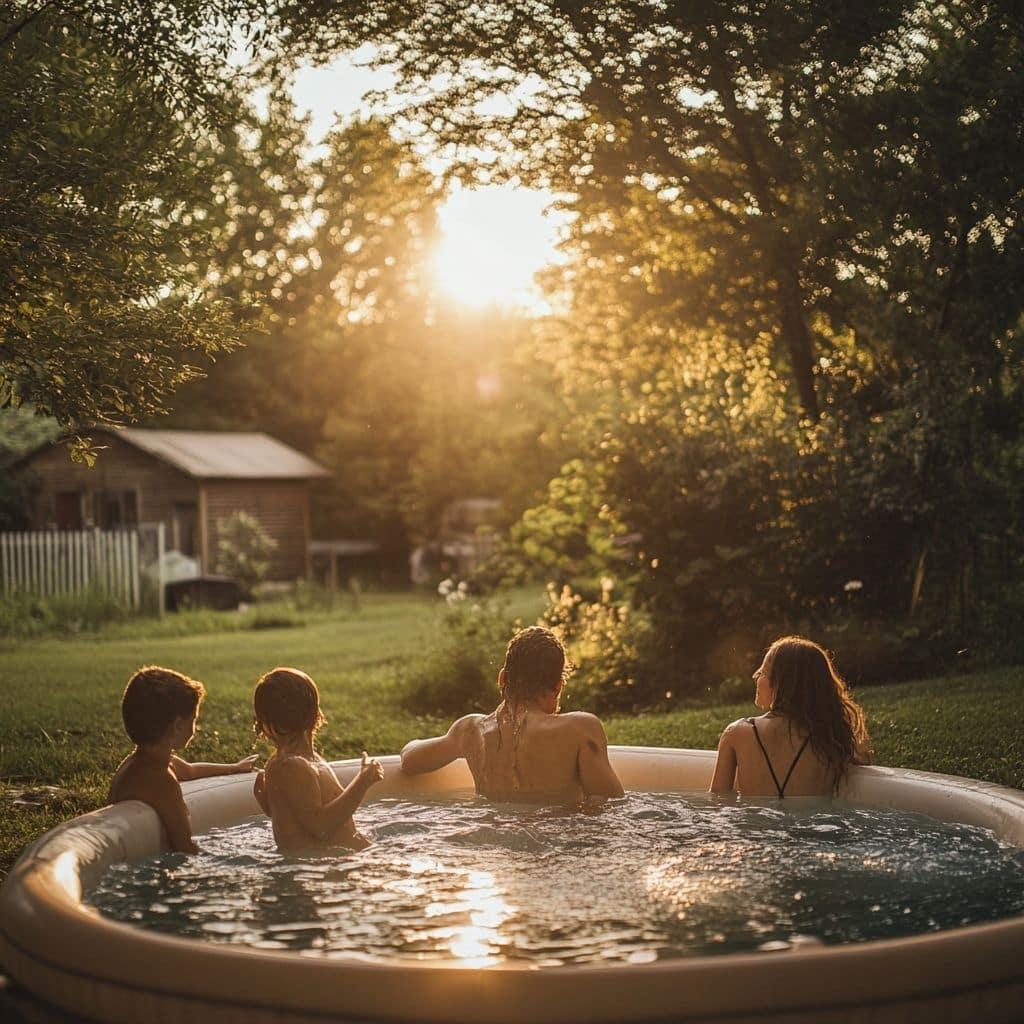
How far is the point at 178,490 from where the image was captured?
3034cm

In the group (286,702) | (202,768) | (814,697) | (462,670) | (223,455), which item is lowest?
(462,670)

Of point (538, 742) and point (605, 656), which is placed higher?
A: point (538, 742)

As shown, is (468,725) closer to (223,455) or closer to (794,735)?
(794,735)

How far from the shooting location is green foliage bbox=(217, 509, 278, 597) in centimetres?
2781

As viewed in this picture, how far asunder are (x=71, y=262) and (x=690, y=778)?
477cm

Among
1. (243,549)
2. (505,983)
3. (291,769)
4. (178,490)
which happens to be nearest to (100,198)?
(291,769)

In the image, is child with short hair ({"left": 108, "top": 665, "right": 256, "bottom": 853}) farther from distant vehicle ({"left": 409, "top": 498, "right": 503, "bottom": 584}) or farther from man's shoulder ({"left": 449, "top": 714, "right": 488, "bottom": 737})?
distant vehicle ({"left": 409, "top": 498, "right": 503, "bottom": 584})

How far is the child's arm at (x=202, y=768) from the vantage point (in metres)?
5.62

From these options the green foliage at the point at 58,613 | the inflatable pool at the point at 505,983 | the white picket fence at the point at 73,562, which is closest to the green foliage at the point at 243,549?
the white picket fence at the point at 73,562

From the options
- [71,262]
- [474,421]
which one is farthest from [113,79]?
[474,421]

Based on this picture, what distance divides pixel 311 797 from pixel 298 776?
0.36 feet

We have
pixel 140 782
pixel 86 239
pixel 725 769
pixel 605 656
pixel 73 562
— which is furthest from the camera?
pixel 73 562

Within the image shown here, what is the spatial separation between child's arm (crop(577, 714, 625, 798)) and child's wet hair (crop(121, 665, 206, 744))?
173cm

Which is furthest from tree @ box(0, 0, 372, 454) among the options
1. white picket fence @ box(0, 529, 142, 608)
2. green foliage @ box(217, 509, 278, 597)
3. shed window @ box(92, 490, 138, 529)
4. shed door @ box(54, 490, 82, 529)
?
shed door @ box(54, 490, 82, 529)
